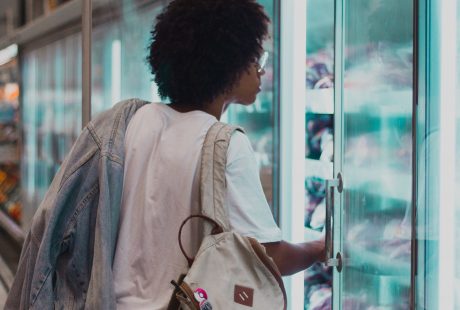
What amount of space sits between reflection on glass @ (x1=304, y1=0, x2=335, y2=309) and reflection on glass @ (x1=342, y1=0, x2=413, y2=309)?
0.41 meters

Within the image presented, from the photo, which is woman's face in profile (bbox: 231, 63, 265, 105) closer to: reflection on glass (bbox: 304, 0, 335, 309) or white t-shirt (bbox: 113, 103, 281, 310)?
white t-shirt (bbox: 113, 103, 281, 310)

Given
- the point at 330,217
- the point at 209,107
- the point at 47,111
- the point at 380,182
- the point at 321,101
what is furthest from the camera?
the point at 47,111

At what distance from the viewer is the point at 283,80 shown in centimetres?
250

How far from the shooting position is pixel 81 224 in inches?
55.3

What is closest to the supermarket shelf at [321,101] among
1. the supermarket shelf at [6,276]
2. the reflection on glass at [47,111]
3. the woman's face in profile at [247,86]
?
the woman's face in profile at [247,86]

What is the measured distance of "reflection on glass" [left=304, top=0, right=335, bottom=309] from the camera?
2400 mm

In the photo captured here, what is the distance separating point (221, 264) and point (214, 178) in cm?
17

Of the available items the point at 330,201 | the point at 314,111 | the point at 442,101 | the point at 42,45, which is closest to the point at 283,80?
the point at 314,111

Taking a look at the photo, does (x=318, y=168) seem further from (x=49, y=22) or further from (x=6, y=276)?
(x=6, y=276)

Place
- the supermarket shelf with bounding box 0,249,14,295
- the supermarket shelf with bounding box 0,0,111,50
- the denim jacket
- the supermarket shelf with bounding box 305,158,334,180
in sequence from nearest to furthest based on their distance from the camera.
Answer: the denim jacket, the supermarket shelf with bounding box 305,158,334,180, the supermarket shelf with bounding box 0,0,111,50, the supermarket shelf with bounding box 0,249,14,295

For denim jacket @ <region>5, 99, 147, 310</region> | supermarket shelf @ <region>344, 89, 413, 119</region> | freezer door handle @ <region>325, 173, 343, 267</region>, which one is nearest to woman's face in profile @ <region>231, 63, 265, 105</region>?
denim jacket @ <region>5, 99, 147, 310</region>

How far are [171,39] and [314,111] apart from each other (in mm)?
1101

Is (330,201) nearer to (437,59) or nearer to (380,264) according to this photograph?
(380,264)

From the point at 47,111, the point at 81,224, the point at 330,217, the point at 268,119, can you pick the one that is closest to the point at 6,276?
the point at 47,111
